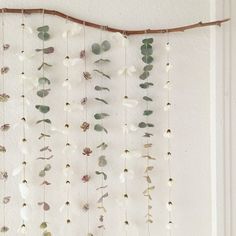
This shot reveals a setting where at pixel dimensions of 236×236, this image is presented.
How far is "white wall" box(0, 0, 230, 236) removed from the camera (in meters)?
0.77

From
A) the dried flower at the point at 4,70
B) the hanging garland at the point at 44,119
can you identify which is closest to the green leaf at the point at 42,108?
the hanging garland at the point at 44,119

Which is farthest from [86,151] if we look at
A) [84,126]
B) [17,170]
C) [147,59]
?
[147,59]

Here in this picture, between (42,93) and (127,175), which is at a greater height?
(42,93)

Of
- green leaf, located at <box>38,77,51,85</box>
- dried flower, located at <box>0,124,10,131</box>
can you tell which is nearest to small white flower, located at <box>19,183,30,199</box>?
dried flower, located at <box>0,124,10,131</box>

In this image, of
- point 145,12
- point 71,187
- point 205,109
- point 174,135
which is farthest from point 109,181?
point 145,12

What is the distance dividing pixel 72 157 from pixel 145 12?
392mm

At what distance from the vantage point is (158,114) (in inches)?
32.3

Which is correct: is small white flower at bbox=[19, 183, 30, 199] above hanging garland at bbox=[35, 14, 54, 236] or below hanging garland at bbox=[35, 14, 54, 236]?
below

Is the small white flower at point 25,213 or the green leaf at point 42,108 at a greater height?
the green leaf at point 42,108

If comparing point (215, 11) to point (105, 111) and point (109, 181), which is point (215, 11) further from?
point (109, 181)

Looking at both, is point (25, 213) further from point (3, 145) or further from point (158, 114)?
point (158, 114)

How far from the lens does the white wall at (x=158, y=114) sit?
0.77m

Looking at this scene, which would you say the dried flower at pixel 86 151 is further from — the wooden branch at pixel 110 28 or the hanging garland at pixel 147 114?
the wooden branch at pixel 110 28

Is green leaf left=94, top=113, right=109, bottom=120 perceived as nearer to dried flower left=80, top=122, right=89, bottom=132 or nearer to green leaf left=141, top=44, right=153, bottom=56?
dried flower left=80, top=122, right=89, bottom=132
